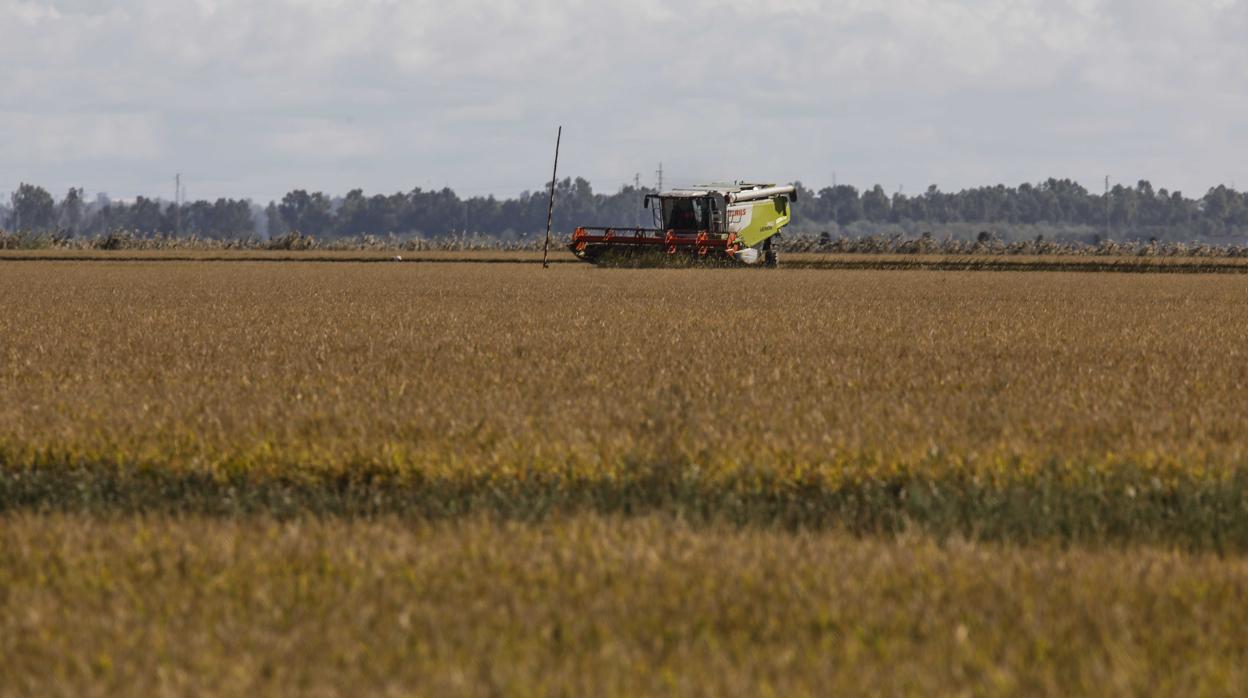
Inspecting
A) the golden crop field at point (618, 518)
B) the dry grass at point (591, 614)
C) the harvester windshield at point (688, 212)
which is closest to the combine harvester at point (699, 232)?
the harvester windshield at point (688, 212)

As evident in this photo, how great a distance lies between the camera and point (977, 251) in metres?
78.4

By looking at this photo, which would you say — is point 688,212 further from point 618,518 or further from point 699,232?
point 618,518

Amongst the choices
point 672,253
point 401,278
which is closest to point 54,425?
point 401,278

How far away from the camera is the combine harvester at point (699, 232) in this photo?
52062mm

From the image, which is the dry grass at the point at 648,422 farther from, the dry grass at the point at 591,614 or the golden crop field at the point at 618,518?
the dry grass at the point at 591,614

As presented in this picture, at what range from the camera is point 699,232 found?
52625 millimetres

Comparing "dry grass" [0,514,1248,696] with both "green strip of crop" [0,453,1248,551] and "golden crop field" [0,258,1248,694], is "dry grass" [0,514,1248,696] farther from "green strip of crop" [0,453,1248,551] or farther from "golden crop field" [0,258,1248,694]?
"green strip of crop" [0,453,1248,551]

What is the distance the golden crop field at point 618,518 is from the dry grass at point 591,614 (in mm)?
22

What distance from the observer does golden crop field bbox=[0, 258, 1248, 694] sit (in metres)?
5.36

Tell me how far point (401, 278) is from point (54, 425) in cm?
3319

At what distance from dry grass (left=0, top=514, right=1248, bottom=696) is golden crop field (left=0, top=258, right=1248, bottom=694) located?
0.07ft

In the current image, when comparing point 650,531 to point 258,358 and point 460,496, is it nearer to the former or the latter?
point 460,496

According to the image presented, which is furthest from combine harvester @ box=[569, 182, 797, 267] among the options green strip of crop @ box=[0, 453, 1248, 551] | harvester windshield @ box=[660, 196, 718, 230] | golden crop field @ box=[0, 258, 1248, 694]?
green strip of crop @ box=[0, 453, 1248, 551]

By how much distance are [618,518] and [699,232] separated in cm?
4516
